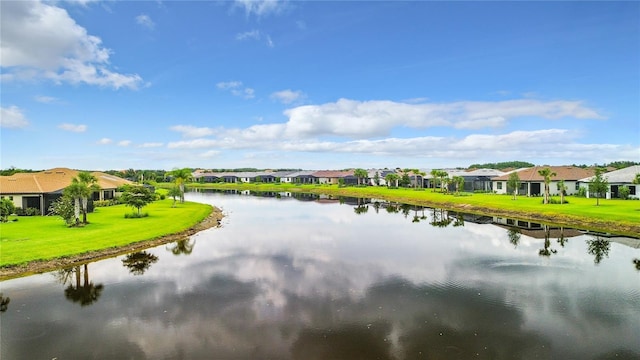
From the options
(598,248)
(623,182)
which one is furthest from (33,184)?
(623,182)

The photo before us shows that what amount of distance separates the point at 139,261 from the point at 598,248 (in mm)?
29734

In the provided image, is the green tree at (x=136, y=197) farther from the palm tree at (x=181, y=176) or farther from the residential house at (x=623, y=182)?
the residential house at (x=623, y=182)

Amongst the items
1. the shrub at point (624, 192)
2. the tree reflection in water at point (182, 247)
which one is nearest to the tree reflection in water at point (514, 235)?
the tree reflection in water at point (182, 247)

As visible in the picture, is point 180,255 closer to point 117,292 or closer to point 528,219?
point 117,292

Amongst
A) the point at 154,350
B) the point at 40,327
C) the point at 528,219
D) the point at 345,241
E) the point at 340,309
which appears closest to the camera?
the point at 154,350

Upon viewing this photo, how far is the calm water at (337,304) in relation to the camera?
12102mm

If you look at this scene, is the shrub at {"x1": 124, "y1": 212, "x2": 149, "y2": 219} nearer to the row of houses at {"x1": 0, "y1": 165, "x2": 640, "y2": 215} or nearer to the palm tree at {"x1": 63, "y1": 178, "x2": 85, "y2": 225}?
the palm tree at {"x1": 63, "y1": 178, "x2": 85, "y2": 225}

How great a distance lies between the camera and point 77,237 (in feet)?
87.2

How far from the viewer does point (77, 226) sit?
31031 mm

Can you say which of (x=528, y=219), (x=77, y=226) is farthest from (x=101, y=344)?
(x=528, y=219)

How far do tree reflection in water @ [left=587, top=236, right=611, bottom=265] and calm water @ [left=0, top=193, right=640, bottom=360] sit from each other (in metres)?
0.14

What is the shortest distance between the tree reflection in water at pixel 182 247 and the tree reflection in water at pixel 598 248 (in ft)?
83.2

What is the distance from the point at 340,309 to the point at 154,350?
672 centimetres

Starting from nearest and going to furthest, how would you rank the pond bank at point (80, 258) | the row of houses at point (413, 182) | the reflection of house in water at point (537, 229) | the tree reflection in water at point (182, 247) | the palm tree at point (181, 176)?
the pond bank at point (80, 258)
the tree reflection in water at point (182, 247)
the reflection of house in water at point (537, 229)
the row of houses at point (413, 182)
the palm tree at point (181, 176)
